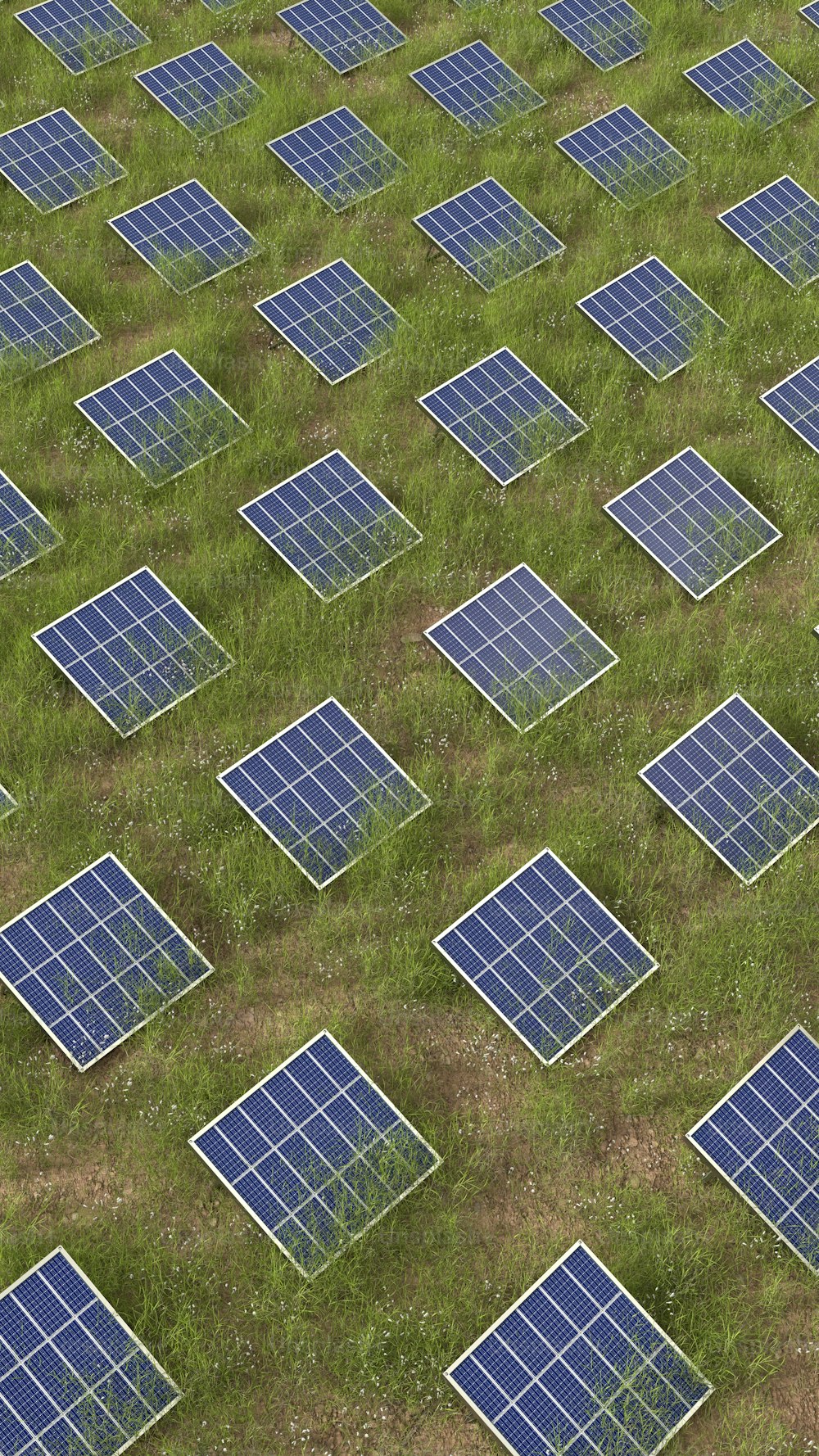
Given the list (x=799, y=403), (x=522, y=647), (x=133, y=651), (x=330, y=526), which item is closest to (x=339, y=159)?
(x=330, y=526)

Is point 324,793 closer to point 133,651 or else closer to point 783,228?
point 133,651

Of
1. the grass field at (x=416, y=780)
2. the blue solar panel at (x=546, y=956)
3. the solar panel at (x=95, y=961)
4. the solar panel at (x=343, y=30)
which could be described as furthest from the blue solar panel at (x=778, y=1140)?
the solar panel at (x=343, y=30)

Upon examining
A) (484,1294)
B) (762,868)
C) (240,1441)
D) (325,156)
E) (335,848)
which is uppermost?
(325,156)

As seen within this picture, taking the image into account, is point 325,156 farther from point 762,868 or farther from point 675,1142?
point 675,1142

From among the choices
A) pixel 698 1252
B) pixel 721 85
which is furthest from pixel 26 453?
pixel 721 85

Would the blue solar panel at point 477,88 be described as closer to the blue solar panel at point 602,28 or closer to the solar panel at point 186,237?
the blue solar panel at point 602,28

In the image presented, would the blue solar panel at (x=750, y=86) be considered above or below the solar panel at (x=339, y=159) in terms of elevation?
above

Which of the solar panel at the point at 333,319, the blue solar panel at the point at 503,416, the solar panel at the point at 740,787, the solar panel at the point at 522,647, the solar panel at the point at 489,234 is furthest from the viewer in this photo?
the solar panel at the point at 489,234
